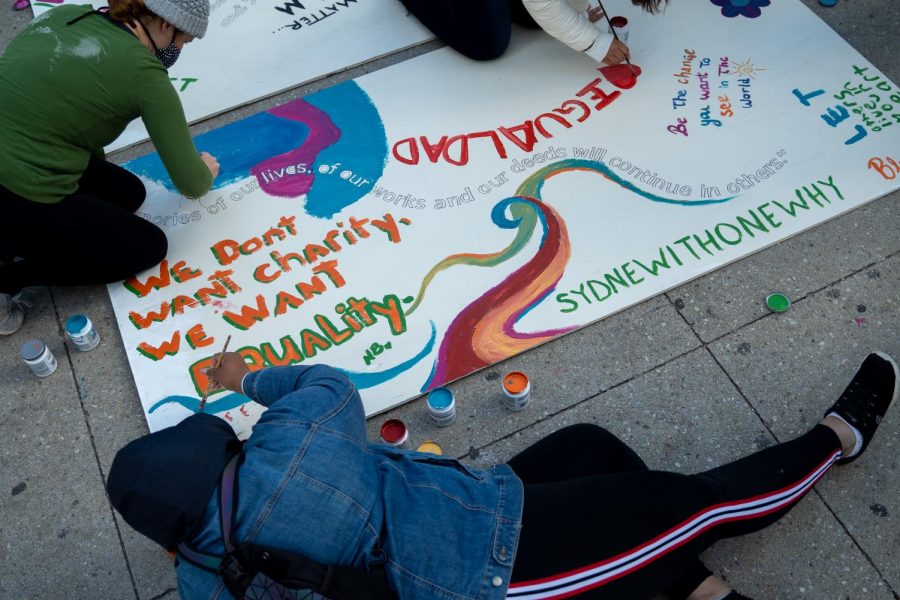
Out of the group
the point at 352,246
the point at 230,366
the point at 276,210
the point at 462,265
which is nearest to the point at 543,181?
the point at 462,265

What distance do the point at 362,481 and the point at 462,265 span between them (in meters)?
1.27

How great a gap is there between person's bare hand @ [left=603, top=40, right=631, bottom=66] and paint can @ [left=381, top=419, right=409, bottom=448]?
1.67 m

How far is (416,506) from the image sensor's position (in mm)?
1541

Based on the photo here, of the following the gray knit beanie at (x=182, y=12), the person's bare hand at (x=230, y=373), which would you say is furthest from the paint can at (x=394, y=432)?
the gray knit beanie at (x=182, y=12)

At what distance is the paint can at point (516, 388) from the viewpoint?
2.30 metres

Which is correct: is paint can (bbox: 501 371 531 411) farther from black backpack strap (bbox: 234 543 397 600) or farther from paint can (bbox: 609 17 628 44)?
paint can (bbox: 609 17 628 44)

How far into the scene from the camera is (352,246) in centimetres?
271

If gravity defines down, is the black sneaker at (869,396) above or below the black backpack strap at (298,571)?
below

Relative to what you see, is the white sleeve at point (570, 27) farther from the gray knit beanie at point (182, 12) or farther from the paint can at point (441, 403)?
the paint can at point (441, 403)

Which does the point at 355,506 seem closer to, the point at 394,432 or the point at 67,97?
the point at 394,432

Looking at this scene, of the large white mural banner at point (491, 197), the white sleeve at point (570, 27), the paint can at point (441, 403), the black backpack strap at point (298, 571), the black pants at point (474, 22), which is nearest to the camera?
the black backpack strap at point (298, 571)

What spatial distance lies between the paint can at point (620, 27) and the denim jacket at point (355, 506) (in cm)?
221

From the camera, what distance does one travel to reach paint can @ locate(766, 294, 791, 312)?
2531 millimetres

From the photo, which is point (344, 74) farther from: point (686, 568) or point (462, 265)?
point (686, 568)
